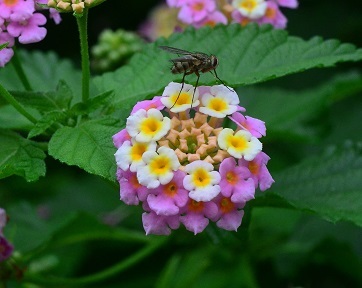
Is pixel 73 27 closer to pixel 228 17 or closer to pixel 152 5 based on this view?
pixel 152 5

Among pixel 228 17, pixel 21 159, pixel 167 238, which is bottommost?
pixel 167 238

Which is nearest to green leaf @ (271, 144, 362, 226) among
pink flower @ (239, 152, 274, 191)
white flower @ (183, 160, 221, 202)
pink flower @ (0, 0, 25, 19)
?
pink flower @ (239, 152, 274, 191)

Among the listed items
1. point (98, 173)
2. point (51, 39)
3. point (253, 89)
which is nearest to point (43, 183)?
point (51, 39)

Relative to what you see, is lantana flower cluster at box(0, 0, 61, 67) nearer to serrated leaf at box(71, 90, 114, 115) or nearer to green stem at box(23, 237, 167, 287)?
serrated leaf at box(71, 90, 114, 115)

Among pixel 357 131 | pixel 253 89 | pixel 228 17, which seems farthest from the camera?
pixel 357 131

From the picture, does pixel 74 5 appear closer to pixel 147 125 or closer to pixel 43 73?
pixel 147 125

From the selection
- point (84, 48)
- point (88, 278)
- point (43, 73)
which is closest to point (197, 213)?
point (84, 48)

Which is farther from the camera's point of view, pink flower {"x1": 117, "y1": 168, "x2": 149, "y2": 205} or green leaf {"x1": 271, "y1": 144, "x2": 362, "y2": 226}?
green leaf {"x1": 271, "y1": 144, "x2": 362, "y2": 226}
